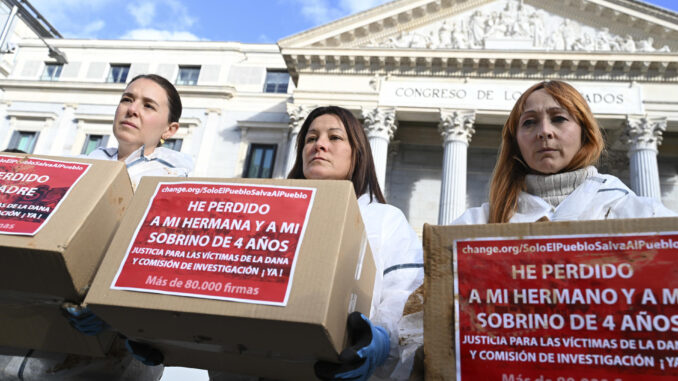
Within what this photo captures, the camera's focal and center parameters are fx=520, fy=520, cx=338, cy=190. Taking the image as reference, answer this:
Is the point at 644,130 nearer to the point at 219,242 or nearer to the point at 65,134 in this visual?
the point at 219,242

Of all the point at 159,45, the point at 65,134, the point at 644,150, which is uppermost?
the point at 159,45

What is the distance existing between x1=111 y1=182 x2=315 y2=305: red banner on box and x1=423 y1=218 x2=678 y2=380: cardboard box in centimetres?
49

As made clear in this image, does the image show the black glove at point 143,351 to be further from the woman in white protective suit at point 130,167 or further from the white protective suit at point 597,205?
the white protective suit at point 597,205

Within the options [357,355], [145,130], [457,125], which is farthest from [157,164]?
[457,125]

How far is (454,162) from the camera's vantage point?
1919cm

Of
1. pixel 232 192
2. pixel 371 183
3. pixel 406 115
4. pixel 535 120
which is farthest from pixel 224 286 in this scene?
pixel 406 115

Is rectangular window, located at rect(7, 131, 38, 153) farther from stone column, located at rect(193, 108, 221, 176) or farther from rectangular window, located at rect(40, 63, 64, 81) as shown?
stone column, located at rect(193, 108, 221, 176)

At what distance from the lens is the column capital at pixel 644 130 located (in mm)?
18656

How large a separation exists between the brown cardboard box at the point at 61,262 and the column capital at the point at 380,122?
59.4 feet

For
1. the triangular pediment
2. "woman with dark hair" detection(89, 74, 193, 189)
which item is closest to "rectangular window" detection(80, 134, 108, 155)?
the triangular pediment

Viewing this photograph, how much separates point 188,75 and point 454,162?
14.7m

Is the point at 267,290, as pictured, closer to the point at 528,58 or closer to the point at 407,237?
the point at 407,237

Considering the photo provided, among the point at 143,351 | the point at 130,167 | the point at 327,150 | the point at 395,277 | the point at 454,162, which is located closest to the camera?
the point at 143,351

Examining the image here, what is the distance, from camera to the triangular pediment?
20.5 m
